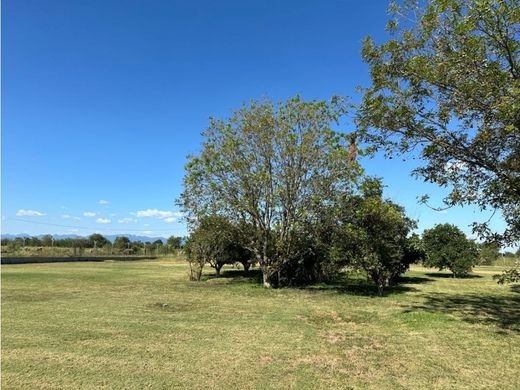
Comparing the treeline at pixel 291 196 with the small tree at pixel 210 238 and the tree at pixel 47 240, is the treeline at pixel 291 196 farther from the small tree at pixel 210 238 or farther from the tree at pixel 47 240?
the tree at pixel 47 240

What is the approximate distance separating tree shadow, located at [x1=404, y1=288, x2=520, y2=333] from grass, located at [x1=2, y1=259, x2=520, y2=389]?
1.4 inches

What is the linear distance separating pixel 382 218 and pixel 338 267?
106 inches

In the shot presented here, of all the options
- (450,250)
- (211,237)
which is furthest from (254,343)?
(450,250)

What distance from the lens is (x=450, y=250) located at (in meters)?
24.3

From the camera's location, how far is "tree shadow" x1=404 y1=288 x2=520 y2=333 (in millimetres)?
9558

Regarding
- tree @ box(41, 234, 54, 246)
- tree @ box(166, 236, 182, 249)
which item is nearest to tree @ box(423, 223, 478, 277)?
tree @ box(166, 236, 182, 249)

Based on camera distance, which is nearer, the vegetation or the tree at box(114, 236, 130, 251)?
the vegetation

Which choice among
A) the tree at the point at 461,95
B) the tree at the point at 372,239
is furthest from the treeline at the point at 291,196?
the tree at the point at 461,95

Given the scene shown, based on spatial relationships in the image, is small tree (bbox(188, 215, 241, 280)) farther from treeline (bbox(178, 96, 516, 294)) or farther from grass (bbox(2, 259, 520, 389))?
grass (bbox(2, 259, 520, 389))

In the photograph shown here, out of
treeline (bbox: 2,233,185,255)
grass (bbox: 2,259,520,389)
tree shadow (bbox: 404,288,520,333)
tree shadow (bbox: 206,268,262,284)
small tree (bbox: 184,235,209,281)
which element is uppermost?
treeline (bbox: 2,233,185,255)

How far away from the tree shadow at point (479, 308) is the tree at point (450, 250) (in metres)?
9.60

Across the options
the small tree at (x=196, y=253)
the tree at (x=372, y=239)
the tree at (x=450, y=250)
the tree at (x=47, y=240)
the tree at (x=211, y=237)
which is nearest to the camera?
the tree at (x=372, y=239)

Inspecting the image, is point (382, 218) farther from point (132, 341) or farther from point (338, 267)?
point (132, 341)

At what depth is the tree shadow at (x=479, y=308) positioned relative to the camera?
9.56 meters
